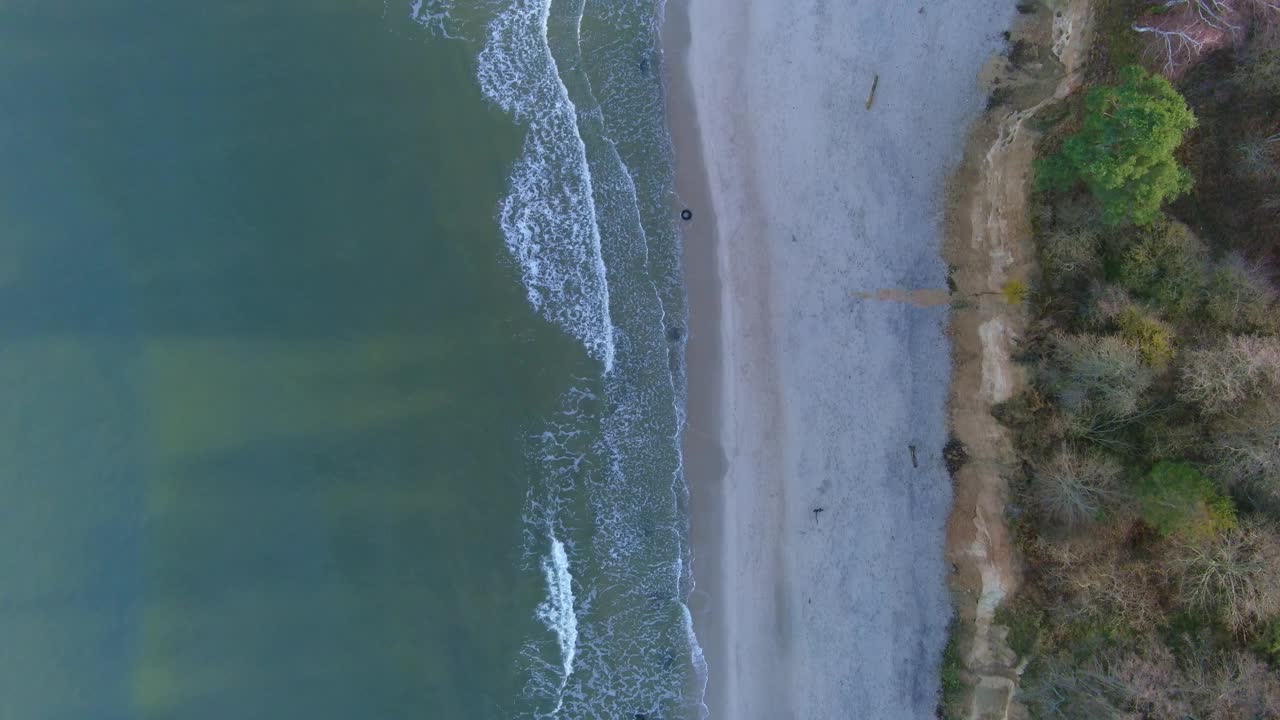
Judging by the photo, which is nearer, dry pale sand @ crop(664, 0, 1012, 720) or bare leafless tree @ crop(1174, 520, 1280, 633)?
bare leafless tree @ crop(1174, 520, 1280, 633)

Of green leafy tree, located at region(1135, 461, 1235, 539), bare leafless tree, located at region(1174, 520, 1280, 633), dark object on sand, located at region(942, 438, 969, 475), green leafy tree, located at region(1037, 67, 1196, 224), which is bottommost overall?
bare leafless tree, located at region(1174, 520, 1280, 633)

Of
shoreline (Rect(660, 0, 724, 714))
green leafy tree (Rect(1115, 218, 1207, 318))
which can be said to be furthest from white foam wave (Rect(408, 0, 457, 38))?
green leafy tree (Rect(1115, 218, 1207, 318))

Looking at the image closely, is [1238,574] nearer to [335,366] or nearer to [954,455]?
[954,455]

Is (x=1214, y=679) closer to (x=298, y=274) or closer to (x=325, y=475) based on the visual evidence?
(x=325, y=475)

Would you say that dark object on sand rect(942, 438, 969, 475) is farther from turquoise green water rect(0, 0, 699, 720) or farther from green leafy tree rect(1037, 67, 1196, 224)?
turquoise green water rect(0, 0, 699, 720)

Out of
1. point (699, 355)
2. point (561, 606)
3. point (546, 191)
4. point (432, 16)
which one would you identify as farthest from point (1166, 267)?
point (432, 16)

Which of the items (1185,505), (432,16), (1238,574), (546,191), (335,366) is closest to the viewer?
(1185,505)

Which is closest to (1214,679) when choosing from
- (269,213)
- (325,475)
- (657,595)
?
(657,595)
